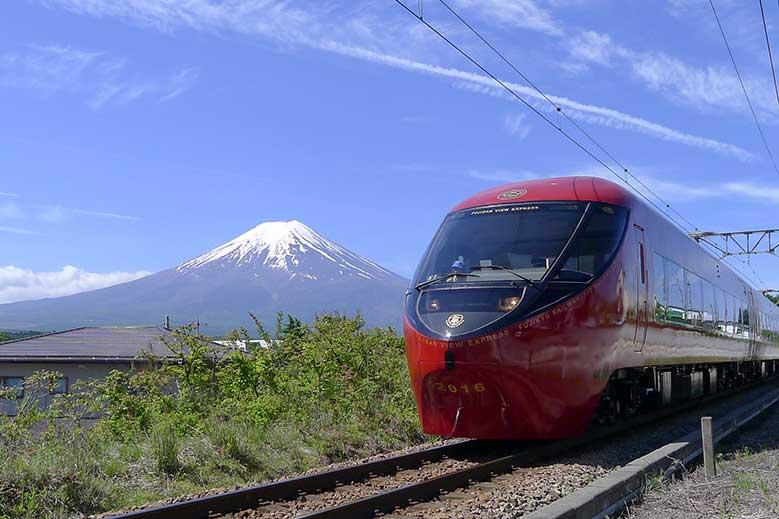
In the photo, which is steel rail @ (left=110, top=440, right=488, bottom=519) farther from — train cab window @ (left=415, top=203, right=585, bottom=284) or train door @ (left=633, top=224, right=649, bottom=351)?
train door @ (left=633, top=224, right=649, bottom=351)

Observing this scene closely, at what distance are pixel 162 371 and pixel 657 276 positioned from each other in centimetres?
727

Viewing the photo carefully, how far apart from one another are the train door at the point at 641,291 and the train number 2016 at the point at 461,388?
122 inches

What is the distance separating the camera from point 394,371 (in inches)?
570

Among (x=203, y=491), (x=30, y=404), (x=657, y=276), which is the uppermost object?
(x=657, y=276)

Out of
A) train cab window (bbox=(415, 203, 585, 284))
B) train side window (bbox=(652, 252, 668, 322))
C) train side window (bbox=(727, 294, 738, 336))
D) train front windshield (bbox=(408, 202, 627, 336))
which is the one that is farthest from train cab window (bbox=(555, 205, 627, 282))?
train side window (bbox=(727, 294, 738, 336))

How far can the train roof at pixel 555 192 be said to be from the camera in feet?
34.3

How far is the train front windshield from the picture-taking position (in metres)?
9.07

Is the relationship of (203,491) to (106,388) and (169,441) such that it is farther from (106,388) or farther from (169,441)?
(106,388)

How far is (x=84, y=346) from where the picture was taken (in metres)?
41.8

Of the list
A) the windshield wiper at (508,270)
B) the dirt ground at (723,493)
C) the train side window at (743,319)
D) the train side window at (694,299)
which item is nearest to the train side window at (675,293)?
the train side window at (694,299)

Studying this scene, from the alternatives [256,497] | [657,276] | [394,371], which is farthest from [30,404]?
[657,276]

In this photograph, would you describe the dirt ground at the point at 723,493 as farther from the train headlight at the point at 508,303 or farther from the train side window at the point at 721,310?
the train side window at the point at 721,310

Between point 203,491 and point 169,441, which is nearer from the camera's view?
point 203,491

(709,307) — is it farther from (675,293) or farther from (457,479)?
(457,479)
